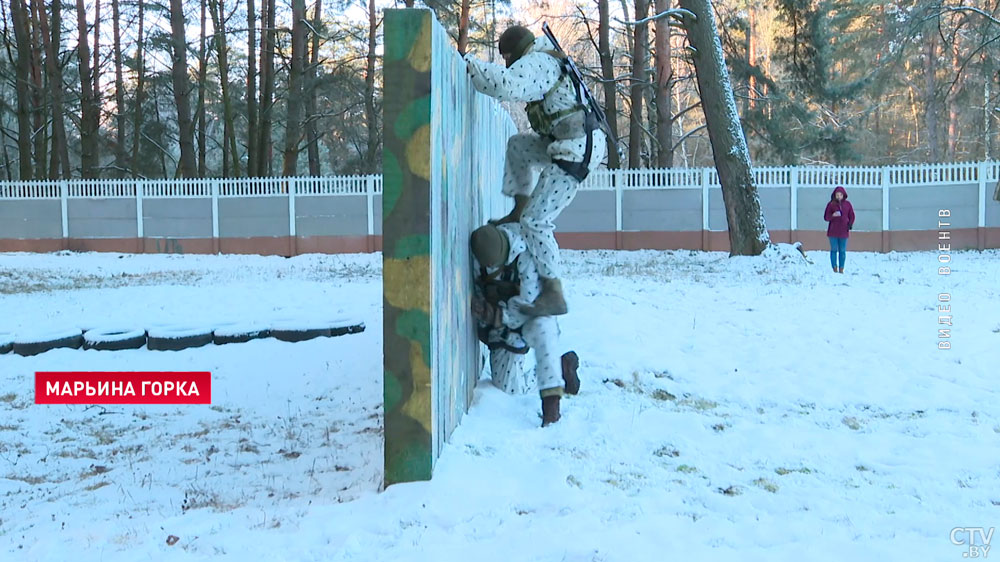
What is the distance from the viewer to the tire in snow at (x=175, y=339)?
630 centimetres

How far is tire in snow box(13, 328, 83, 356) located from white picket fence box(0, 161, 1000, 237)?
38.0ft

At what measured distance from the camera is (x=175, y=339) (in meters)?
6.29

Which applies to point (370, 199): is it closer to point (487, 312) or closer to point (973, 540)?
point (487, 312)

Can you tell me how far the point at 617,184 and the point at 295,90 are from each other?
8357 millimetres

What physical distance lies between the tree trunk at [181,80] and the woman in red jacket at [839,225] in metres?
14.5

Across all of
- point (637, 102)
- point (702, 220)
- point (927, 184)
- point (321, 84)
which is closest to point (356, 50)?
point (321, 84)

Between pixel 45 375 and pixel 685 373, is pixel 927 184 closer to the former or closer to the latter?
pixel 685 373

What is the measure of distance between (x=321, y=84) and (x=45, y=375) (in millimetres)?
16108

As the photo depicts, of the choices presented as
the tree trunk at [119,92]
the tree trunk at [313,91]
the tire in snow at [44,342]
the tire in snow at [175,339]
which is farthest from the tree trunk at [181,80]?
the tire in snow at [175,339]

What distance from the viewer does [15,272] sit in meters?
13.0

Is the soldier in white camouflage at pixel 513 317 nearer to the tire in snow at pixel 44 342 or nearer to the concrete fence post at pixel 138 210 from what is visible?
the tire in snow at pixel 44 342

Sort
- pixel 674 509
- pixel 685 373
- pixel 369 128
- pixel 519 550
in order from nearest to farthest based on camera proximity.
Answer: pixel 519 550 → pixel 674 509 → pixel 685 373 → pixel 369 128

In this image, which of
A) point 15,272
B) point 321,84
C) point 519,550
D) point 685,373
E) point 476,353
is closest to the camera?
point 519,550

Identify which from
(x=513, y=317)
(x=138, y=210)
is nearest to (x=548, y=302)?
(x=513, y=317)
